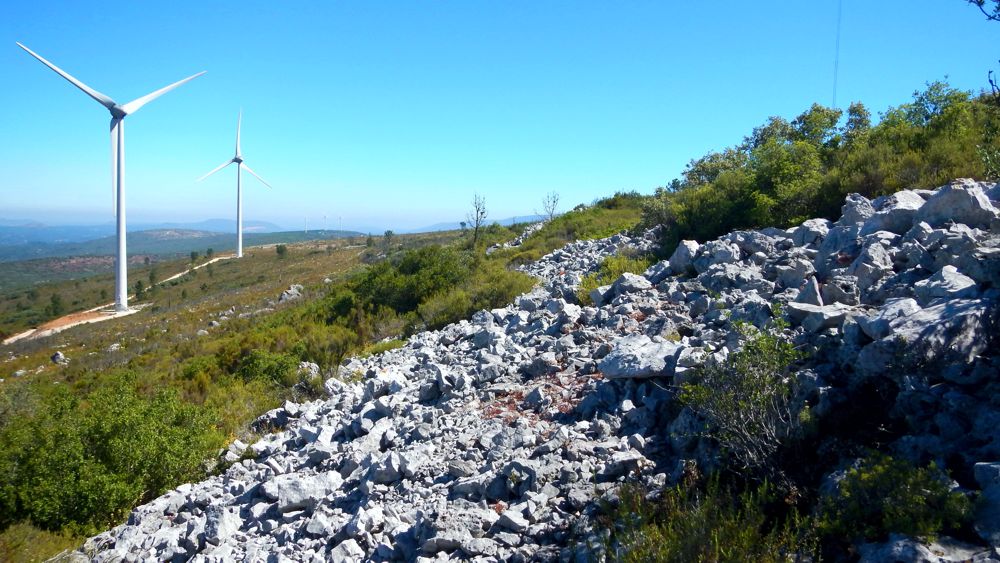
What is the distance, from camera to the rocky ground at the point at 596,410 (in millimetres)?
4199

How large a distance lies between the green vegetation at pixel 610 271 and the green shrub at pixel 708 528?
6085 millimetres

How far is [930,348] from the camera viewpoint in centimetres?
428

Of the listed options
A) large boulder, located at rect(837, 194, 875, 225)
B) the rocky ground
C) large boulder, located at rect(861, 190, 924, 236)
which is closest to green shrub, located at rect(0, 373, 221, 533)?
the rocky ground

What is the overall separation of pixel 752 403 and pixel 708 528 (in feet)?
3.95

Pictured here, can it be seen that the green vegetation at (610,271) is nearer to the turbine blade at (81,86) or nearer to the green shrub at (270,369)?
the green shrub at (270,369)

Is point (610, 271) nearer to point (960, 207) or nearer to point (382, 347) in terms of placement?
point (382, 347)

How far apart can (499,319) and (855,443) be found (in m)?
6.95

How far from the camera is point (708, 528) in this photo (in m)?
3.56

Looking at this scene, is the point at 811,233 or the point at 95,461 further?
the point at 811,233

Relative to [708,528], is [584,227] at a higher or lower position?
higher

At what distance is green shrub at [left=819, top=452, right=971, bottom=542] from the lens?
10.1 feet

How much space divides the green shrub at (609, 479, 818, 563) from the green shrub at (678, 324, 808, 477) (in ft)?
1.01

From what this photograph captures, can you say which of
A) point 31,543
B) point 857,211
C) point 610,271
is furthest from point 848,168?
point 31,543

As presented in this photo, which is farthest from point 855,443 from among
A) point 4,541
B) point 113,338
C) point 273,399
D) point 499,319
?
point 113,338
